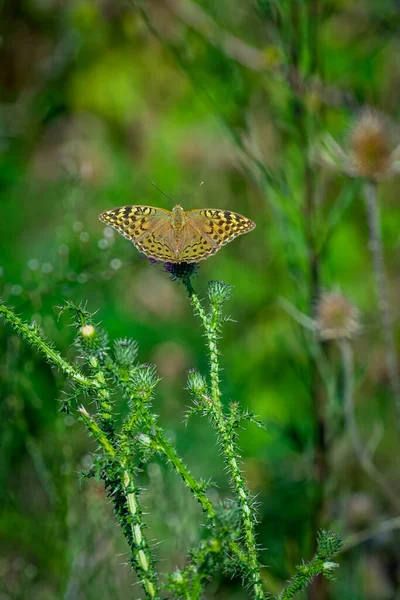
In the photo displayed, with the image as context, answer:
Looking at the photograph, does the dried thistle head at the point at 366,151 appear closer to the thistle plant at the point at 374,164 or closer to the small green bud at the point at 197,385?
the thistle plant at the point at 374,164

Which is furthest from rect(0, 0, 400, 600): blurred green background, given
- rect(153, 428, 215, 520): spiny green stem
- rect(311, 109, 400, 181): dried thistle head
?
rect(153, 428, 215, 520): spiny green stem

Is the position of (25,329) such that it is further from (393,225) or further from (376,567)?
(393,225)

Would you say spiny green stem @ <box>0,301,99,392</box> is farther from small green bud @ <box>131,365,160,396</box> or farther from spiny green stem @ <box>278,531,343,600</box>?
spiny green stem @ <box>278,531,343,600</box>

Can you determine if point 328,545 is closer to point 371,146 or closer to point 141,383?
point 141,383

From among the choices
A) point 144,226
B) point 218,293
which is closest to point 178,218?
point 144,226

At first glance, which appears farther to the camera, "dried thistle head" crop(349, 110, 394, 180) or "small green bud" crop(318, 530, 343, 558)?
"dried thistle head" crop(349, 110, 394, 180)

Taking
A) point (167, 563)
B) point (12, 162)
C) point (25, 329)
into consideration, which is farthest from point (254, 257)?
point (25, 329)
